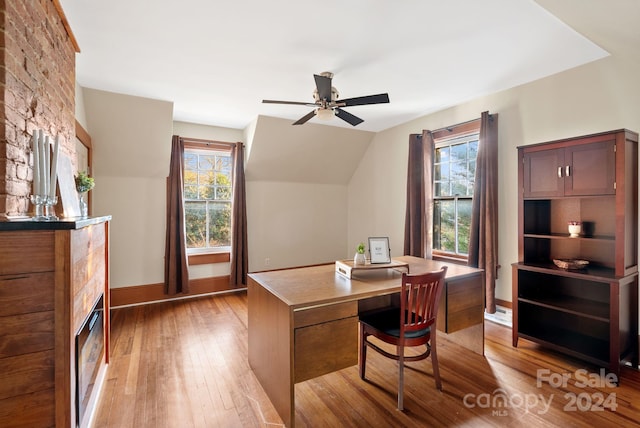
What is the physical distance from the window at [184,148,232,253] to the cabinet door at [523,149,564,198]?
159 inches

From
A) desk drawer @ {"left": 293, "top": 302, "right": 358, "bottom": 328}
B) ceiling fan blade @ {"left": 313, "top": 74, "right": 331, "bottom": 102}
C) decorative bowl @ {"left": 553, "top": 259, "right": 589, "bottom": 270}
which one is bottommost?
desk drawer @ {"left": 293, "top": 302, "right": 358, "bottom": 328}

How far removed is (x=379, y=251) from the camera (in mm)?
2432

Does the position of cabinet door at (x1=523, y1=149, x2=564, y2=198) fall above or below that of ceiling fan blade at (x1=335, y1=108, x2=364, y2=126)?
below

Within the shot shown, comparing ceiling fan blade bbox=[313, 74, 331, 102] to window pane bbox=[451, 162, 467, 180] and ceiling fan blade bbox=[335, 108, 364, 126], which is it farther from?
window pane bbox=[451, 162, 467, 180]

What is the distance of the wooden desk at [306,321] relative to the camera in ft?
5.84

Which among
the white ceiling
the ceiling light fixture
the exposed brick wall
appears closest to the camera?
the exposed brick wall

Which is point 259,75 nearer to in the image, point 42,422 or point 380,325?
point 380,325

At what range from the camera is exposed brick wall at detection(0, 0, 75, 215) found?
137 centimetres

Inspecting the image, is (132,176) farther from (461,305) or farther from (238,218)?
(461,305)

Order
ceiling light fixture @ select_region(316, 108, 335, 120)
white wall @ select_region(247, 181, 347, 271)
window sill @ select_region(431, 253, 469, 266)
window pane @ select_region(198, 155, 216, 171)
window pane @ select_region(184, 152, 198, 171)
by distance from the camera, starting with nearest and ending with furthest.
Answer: ceiling light fixture @ select_region(316, 108, 335, 120), window sill @ select_region(431, 253, 469, 266), window pane @ select_region(184, 152, 198, 171), window pane @ select_region(198, 155, 216, 171), white wall @ select_region(247, 181, 347, 271)

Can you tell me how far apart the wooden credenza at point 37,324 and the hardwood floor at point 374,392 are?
79 centimetres

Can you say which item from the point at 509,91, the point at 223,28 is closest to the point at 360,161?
the point at 509,91

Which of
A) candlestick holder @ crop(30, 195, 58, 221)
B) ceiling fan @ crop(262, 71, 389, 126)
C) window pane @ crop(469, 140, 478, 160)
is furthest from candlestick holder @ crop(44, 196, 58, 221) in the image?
window pane @ crop(469, 140, 478, 160)

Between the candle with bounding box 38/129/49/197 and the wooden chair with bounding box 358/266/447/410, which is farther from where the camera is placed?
the wooden chair with bounding box 358/266/447/410
